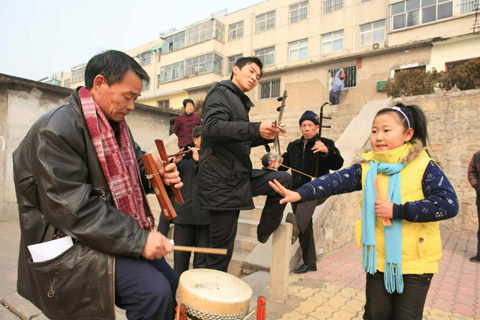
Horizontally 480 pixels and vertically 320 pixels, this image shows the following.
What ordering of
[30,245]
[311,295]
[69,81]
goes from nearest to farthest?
[30,245] → [311,295] → [69,81]

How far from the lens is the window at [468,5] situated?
653 inches

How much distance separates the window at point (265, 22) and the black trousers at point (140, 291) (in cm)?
2806

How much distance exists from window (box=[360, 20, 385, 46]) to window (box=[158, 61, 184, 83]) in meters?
18.0

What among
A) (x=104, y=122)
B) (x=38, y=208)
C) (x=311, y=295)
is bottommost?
(x=311, y=295)

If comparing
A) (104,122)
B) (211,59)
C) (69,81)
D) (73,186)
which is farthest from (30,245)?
(69,81)

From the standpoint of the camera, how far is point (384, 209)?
2.01 meters

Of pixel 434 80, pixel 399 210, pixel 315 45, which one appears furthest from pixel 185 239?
pixel 315 45

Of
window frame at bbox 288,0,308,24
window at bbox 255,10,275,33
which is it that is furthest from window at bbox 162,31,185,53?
window frame at bbox 288,0,308,24

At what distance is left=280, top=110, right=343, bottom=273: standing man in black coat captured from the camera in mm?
4105

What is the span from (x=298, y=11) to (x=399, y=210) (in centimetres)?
2656

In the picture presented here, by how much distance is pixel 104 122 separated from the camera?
1.74m

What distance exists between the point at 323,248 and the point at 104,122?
433 centimetres

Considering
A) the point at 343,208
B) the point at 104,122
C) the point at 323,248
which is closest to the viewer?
the point at 104,122

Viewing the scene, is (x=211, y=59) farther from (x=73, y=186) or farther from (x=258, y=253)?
(x=73, y=186)
